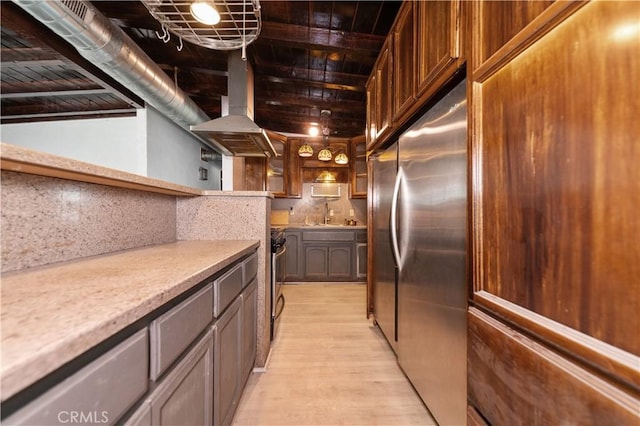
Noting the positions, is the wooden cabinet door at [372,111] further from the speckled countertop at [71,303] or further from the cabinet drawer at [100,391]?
the cabinet drawer at [100,391]

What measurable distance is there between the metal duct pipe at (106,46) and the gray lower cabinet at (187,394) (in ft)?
7.16

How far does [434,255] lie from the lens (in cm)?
124

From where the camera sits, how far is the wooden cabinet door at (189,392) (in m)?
0.64


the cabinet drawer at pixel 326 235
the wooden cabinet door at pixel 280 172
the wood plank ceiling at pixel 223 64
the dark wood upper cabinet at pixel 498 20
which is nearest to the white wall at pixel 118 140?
the wood plank ceiling at pixel 223 64

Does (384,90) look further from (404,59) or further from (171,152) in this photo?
(171,152)

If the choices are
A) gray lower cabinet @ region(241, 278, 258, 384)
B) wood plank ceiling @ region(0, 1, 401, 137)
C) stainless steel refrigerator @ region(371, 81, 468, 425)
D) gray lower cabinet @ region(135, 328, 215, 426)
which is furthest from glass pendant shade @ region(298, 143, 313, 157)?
gray lower cabinet @ region(135, 328, 215, 426)

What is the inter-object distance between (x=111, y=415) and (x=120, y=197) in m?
1.10

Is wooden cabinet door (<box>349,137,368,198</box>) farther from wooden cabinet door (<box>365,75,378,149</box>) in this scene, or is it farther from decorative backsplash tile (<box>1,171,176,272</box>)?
decorative backsplash tile (<box>1,171,176,272</box>)

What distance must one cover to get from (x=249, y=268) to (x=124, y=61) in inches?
81.8

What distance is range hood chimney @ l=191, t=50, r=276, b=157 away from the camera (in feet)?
7.51

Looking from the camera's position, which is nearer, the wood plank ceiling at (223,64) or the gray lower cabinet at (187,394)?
the gray lower cabinet at (187,394)

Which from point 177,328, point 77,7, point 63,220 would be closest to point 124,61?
point 77,7

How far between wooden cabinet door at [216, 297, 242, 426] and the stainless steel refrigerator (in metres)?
1.02

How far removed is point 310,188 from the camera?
4648 mm
